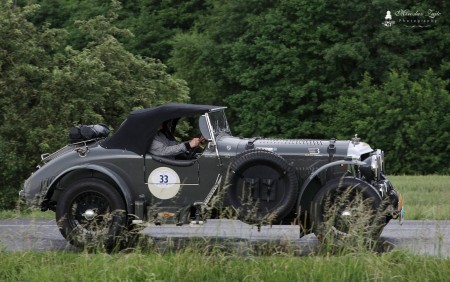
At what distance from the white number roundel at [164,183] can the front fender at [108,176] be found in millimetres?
297

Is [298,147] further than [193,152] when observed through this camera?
No

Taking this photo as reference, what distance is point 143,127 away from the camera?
40.6ft

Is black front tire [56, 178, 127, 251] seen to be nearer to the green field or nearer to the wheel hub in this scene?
the wheel hub

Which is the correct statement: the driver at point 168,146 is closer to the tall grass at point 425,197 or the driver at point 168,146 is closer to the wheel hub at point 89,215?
the wheel hub at point 89,215

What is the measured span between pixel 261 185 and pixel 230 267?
214cm

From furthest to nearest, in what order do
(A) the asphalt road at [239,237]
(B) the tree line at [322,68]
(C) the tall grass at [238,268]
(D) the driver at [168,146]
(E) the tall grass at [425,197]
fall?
(B) the tree line at [322,68] < (E) the tall grass at [425,197] < (D) the driver at [168,146] < (A) the asphalt road at [239,237] < (C) the tall grass at [238,268]

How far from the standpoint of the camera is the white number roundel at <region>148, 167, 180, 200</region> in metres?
12.0

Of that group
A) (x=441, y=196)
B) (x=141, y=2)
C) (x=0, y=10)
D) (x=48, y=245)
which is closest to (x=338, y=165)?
(x=48, y=245)

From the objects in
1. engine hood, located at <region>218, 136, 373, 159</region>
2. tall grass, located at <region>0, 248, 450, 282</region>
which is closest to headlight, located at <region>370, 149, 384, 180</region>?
engine hood, located at <region>218, 136, 373, 159</region>

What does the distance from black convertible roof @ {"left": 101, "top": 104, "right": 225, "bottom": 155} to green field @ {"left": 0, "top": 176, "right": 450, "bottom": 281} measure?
2.08 meters

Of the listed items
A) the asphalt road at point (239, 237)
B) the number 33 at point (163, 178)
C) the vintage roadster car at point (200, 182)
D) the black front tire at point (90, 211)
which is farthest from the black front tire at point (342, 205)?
the black front tire at point (90, 211)

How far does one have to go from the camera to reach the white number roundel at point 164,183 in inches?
474

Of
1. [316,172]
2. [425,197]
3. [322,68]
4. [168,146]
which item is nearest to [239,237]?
[316,172]

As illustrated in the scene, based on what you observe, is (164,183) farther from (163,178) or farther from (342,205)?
(342,205)
